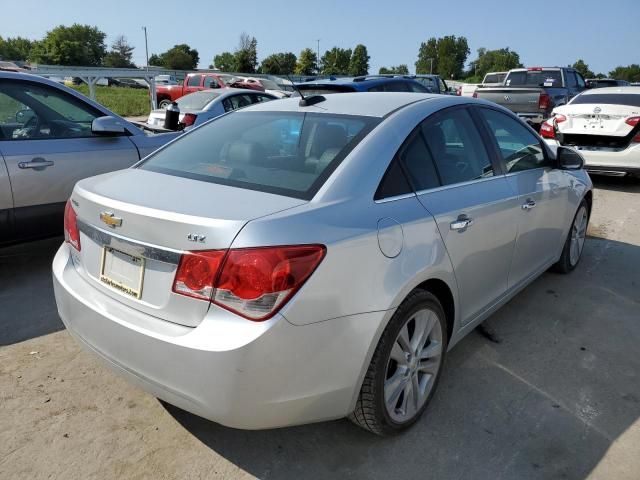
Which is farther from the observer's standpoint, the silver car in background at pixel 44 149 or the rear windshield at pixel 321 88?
the rear windshield at pixel 321 88

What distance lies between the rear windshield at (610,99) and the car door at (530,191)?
5277 mm

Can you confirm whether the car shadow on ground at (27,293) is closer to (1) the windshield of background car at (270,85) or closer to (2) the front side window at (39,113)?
(2) the front side window at (39,113)

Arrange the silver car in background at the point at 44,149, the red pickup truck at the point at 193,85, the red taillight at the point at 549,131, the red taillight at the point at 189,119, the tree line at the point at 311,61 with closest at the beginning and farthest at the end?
the silver car in background at the point at 44,149, the red taillight at the point at 549,131, the red taillight at the point at 189,119, the red pickup truck at the point at 193,85, the tree line at the point at 311,61

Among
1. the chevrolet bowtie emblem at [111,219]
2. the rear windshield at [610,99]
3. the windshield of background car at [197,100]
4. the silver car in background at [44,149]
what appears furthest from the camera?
the windshield of background car at [197,100]

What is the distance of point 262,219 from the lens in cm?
193

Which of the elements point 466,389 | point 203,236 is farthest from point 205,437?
point 466,389

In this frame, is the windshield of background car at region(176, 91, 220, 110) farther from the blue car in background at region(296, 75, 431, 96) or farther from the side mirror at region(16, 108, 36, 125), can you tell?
the side mirror at region(16, 108, 36, 125)

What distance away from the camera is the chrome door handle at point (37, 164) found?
4.10 meters

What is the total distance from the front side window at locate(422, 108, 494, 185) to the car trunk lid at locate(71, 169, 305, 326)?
1.02 metres

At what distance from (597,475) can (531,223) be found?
1.64m

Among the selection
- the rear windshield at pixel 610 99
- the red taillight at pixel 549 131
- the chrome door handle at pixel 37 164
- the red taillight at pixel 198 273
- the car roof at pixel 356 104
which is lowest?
the red taillight at pixel 549 131

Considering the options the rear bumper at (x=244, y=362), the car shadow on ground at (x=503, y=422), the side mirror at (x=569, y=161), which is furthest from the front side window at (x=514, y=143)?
the rear bumper at (x=244, y=362)

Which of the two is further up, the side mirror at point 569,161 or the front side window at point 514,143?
the front side window at point 514,143

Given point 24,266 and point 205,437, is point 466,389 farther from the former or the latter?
point 24,266
